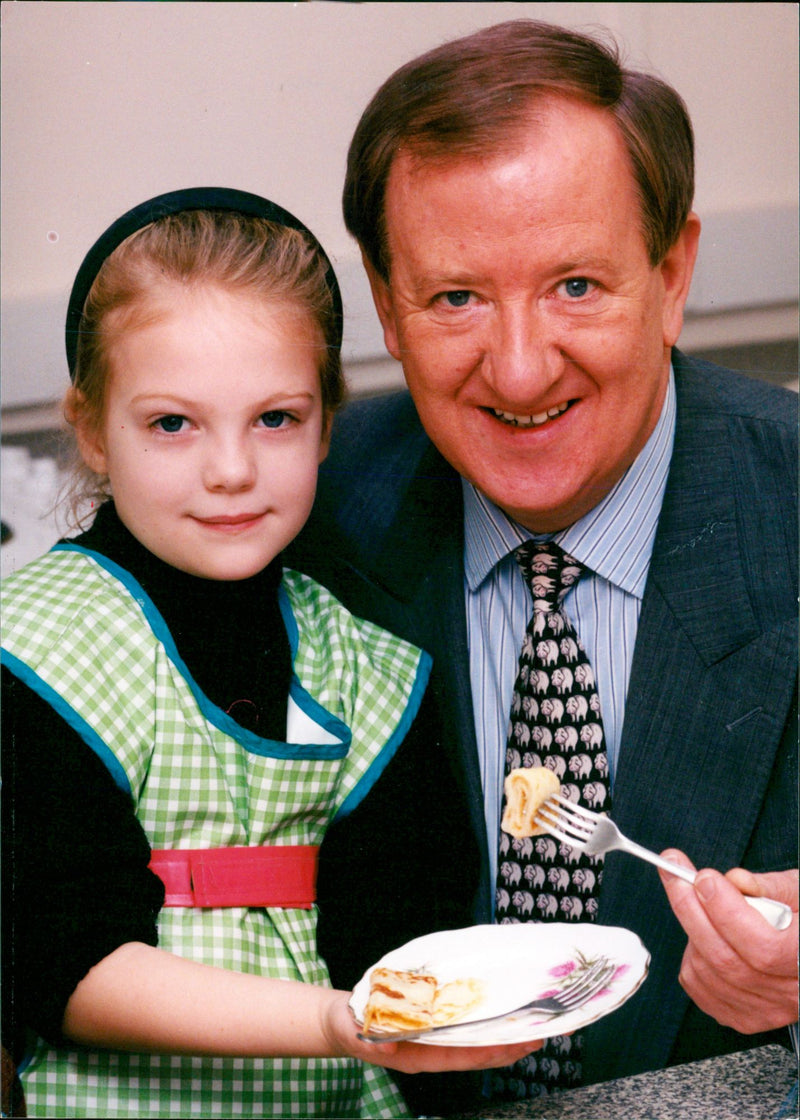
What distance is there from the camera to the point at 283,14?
1.56 metres

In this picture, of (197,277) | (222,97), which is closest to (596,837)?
(197,277)

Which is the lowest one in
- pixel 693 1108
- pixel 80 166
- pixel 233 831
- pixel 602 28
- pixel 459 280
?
pixel 693 1108

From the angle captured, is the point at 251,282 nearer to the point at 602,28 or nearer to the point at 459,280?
the point at 459,280

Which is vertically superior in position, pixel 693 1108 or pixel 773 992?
pixel 773 992

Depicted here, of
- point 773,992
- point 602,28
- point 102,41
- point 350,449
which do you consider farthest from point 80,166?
point 773,992

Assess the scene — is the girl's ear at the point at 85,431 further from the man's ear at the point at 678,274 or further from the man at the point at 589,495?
the man's ear at the point at 678,274

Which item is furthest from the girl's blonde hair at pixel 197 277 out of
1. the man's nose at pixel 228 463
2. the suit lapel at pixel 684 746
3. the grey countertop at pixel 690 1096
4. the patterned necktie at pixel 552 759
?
the grey countertop at pixel 690 1096

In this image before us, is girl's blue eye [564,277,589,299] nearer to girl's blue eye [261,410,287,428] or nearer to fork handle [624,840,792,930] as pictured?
girl's blue eye [261,410,287,428]

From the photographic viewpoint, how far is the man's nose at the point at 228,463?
1.53 m

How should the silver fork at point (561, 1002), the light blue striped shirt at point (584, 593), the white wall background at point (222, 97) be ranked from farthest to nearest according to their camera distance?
1. the light blue striped shirt at point (584, 593)
2. the white wall background at point (222, 97)
3. the silver fork at point (561, 1002)

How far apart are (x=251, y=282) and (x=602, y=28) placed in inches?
19.9

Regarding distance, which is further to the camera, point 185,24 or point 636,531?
point 636,531

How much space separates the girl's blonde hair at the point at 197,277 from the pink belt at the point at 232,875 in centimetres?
52

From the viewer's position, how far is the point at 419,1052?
149 centimetres
